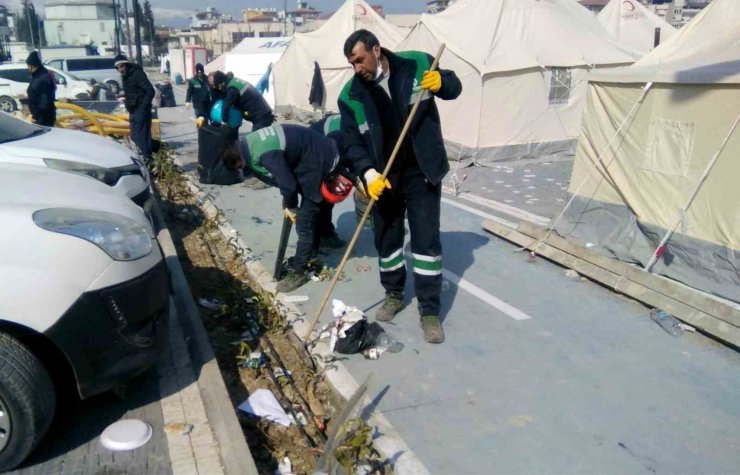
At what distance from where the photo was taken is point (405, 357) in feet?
13.6

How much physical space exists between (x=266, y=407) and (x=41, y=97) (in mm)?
7807

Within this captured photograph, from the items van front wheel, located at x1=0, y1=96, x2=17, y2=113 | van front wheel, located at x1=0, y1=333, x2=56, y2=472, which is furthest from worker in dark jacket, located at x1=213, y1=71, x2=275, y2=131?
van front wheel, located at x1=0, y1=96, x2=17, y2=113

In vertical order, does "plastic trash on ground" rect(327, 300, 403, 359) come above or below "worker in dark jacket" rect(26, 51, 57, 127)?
below

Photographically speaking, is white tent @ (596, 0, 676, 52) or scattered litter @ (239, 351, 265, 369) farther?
white tent @ (596, 0, 676, 52)

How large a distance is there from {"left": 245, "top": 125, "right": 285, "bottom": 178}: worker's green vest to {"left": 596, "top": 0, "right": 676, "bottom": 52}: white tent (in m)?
15.3

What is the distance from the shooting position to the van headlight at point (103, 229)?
294cm

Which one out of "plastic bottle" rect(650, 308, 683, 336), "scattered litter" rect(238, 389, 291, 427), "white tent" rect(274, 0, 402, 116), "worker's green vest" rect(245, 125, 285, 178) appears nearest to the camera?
"scattered litter" rect(238, 389, 291, 427)

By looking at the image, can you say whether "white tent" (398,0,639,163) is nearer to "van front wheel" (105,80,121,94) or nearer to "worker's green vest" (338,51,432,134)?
"worker's green vest" (338,51,432,134)

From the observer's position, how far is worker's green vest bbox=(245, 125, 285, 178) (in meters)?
4.95

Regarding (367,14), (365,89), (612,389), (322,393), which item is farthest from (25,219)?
(367,14)

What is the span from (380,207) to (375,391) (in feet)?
4.71

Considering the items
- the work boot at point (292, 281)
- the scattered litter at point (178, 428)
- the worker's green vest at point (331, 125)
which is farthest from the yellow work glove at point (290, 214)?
the scattered litter at point (178, 428)

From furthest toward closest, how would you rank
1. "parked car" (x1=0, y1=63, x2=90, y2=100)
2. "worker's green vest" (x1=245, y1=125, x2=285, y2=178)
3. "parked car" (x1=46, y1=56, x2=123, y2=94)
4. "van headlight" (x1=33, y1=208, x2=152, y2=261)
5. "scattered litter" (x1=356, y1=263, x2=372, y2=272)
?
"parked car" (x1=46, y1=56, x2=123, y2=94) → "parked car" (x1=0, y1=63, x2=90, y2=100) → "scattered litter" (x1=356, y1=263, x2=372, y2=272) → "worker's green vest" (x1=245, y1=125, x2=285, y2=178) → "van headlight" (x1=33, y1=208, x2=152, y2=261)

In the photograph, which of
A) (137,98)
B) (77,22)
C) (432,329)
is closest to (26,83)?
(137,98)
